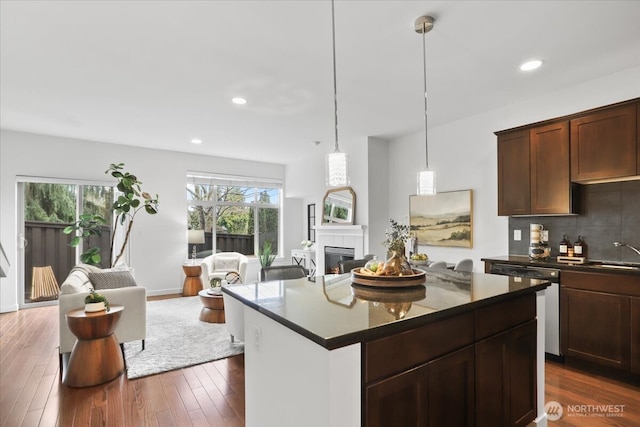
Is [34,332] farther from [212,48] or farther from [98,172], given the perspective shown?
[212,48]

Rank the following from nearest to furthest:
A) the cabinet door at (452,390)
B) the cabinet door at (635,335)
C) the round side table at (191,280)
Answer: the cabinet door at (452,390) → the cabinet door at (635,335) → the round side table at (191,280)

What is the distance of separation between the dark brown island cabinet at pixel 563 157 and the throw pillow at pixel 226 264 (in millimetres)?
4451

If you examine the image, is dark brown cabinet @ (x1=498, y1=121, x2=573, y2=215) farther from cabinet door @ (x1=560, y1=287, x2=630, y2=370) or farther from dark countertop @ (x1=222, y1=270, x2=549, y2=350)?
dark countertop @ (x1=222, y1=270, x2=549, y2=350)

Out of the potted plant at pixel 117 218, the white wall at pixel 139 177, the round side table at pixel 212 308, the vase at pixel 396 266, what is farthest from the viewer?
the white wall at pixel 139 177

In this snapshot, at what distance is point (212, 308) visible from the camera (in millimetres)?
4250

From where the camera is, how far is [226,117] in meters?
4.34

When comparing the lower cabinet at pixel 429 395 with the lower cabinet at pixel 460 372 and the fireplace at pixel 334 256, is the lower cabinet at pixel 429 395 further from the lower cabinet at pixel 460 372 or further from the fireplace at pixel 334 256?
the fireplace at pixel 334 256

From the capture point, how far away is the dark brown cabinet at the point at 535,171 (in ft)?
10.7

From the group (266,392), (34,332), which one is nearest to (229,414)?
(266,392)

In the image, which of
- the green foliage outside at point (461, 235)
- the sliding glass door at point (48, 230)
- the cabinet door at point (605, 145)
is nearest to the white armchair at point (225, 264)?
the sliding glass door at point (48, 230)

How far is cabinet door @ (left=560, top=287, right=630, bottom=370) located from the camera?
106 inches

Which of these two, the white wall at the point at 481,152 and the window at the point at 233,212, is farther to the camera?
the window at the point at 233,212

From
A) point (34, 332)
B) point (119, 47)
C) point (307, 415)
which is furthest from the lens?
point (34, 332)

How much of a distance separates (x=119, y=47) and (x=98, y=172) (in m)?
3.77
